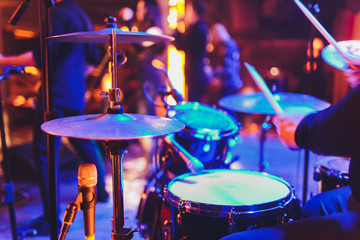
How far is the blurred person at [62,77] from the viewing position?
88.5 inches

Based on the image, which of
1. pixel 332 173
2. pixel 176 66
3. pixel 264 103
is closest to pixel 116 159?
pixel 332 173

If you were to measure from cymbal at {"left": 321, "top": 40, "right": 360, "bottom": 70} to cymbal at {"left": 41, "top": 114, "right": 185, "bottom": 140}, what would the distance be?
676 mm

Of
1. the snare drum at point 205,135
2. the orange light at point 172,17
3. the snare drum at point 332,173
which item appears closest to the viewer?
the snare drum at point 332,173

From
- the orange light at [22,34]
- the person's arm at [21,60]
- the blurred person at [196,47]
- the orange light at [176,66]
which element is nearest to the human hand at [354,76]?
the person's arm at [21,60]

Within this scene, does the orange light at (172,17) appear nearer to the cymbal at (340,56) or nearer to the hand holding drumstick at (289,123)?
the cymbal at (340,56)

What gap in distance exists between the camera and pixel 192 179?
1.60 metres

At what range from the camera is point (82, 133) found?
108 centimetres

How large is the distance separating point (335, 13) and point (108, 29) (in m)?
6.09

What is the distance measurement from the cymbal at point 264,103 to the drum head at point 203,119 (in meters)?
0.24

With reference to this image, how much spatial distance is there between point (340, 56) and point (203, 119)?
0.83 metres

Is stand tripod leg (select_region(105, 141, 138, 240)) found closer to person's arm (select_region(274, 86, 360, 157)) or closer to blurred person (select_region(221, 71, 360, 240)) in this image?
blurred person (select_region(221, 71, 360, 240))

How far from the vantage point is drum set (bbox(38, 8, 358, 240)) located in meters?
1.19

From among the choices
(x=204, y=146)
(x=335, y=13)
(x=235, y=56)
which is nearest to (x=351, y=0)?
(x=235, y=56)

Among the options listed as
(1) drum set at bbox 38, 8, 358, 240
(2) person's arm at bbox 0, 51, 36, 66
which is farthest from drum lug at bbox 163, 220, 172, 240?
(2) person's arm at bbox 0, 51, 36, 66
